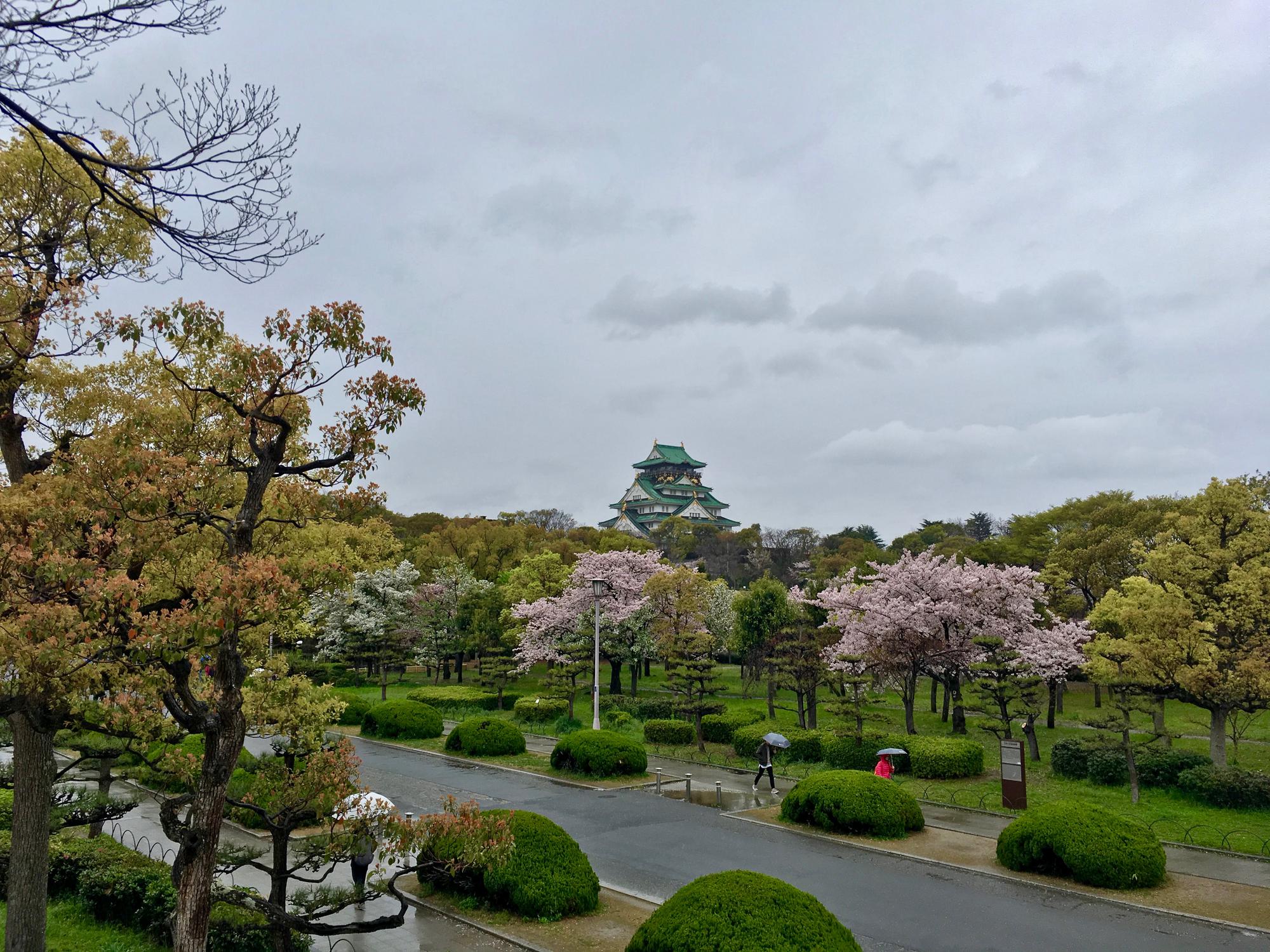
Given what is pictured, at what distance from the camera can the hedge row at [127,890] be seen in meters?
9.05

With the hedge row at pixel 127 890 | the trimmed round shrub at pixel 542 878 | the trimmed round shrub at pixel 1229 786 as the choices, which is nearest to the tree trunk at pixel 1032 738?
the trimmed round shrub at pixel 1229 786

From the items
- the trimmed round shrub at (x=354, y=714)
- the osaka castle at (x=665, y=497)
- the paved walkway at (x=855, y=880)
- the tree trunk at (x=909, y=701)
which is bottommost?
the trimmed round shrub at (x=354, y=714)

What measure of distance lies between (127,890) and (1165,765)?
20.2m

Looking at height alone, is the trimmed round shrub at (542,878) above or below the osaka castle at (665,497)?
below

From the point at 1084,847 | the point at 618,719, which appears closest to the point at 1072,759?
the point at 1084,847

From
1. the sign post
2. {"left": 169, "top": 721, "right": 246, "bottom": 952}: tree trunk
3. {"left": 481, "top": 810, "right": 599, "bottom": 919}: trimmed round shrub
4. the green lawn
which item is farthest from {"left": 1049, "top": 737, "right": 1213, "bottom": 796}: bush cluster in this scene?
the green lawn

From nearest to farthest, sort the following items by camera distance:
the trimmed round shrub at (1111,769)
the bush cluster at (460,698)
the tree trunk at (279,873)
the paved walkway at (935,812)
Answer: the tree trunk at (279,873) < the paved walkway at (935,812) < the trimmed round shrub at (1111,769) < the bush cluster at (460,698)

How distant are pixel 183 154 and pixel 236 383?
2.48m

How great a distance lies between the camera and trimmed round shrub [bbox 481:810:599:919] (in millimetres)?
10766

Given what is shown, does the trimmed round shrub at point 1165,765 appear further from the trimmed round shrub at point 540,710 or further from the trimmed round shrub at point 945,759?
the trimmed round shrub at point 540,710

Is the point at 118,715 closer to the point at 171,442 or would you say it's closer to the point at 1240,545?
the point at 171,442

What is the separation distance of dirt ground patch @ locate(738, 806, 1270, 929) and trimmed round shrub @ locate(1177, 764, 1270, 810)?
5.72 metres

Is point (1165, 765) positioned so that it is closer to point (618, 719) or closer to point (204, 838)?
point (618, 719)

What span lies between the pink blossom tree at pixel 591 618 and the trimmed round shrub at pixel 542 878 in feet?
73.5
